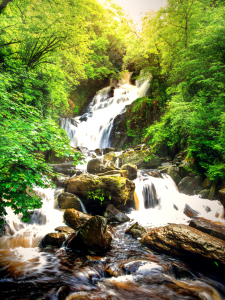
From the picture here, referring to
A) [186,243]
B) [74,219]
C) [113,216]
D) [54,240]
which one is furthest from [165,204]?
[54,240]

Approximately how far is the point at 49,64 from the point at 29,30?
1.62 m

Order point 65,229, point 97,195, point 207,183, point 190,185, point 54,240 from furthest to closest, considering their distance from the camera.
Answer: point 190,185
point 207,183
point 97,195
point 65,229
point 54,240

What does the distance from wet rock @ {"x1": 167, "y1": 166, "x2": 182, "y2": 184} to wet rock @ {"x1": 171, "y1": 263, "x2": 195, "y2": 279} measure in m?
6.04

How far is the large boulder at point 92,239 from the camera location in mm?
3900

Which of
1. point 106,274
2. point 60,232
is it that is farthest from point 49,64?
point 106,274

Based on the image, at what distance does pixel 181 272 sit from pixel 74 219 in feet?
11.4

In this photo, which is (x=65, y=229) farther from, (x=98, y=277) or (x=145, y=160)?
(x=145, y=160)

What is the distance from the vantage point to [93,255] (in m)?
3.85

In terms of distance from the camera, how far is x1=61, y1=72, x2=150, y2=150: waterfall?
54.9 ft

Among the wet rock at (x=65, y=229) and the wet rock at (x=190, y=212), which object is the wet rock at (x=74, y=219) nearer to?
the wet rock at (x=65, y=229)

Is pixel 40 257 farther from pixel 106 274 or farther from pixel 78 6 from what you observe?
pixel 78 6

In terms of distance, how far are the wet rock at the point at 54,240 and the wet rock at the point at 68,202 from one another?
167 cm

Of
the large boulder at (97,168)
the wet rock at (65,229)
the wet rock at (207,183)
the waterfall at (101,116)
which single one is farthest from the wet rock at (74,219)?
the waterfall at (101,116)

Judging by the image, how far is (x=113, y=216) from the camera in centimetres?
604
